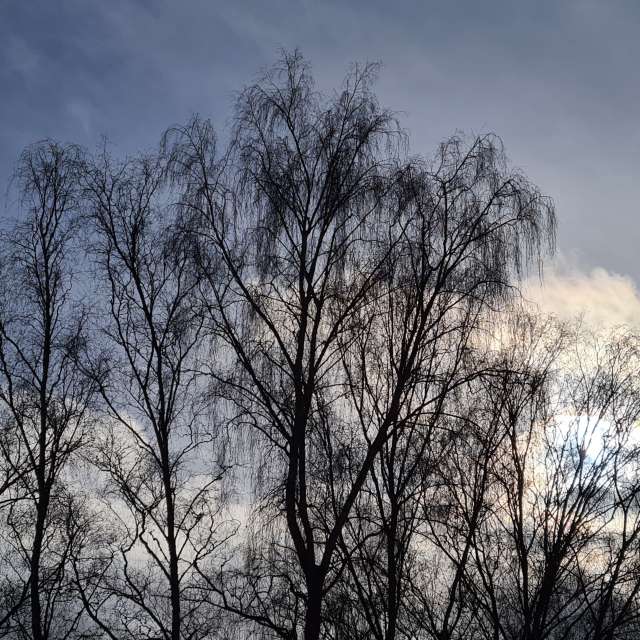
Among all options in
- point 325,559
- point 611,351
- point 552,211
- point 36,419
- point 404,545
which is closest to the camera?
point 325,559

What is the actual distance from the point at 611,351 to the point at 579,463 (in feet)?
7.61

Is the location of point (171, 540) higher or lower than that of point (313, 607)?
higher

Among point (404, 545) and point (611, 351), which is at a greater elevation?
point (611, 351)

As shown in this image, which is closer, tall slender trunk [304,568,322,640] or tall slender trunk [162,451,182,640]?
tall slender trunk [304,568,322,640]

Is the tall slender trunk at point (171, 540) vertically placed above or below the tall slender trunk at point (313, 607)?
above

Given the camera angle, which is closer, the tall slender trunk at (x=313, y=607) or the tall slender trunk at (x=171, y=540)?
the tall slender trunk at (x=313, y=607)

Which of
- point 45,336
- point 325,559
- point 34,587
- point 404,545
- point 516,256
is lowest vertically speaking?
point 325,559

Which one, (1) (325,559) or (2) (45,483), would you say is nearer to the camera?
(1) (325,559)

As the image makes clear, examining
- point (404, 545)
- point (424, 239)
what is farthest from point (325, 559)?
point (424, 239)

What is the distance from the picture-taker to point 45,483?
54.5ft

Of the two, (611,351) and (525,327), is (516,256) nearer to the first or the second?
(525,327)

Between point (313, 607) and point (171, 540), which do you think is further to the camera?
point (171, 540)

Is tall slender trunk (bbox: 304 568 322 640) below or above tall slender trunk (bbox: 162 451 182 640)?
below

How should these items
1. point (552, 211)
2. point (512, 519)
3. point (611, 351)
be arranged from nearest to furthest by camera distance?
point (552, 211)
point (512, 519)
point (611, 351)
